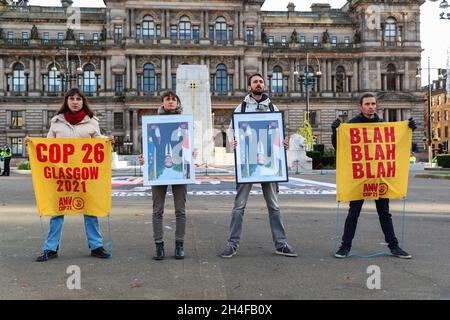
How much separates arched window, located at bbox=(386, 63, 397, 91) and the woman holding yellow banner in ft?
244

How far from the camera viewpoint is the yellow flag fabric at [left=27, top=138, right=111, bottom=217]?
758cm

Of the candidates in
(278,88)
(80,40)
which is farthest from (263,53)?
(80,40)

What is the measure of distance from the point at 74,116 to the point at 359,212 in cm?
416

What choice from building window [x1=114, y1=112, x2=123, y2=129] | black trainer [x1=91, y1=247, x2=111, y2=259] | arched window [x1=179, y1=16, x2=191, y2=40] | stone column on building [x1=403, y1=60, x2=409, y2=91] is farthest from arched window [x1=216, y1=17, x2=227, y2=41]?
black trainer [x1=91, y1=247, x2=111, y2=259]

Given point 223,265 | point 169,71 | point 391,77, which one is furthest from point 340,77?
point 223,265

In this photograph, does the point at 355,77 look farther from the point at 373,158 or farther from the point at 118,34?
the point at 373,158

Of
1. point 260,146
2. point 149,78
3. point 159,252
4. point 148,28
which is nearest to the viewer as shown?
point 159,252

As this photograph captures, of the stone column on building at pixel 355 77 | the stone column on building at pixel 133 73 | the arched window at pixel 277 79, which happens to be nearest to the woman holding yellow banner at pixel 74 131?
the stone column on building at pixel 133 73

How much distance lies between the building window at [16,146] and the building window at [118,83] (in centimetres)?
1387

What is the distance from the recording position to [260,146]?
25.8ft

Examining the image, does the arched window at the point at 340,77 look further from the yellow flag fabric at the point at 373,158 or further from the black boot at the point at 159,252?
the black boot at the point at 159,252

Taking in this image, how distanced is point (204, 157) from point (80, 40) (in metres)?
40.7

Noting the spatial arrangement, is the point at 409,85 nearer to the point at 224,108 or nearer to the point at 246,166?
the point at 224,108

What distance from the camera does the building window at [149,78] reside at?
7212cm
